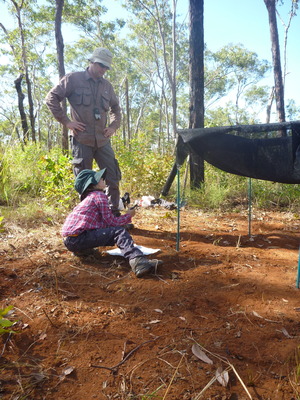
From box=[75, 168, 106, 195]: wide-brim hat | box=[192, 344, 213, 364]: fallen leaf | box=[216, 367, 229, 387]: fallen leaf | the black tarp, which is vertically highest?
the black tarp

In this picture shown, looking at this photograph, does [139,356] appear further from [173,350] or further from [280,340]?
[280,340]

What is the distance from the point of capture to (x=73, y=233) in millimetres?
2590

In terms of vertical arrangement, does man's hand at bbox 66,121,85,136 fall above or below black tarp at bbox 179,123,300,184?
above

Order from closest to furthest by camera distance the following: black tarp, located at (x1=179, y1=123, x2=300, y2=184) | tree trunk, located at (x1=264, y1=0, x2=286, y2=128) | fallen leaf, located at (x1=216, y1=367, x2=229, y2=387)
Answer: fallen leaf, located at (x1=216, y1=367, x2=229, y2=387) < black tarp, located at (x1=179, y1=123, x2=300, y2=184) < tree trunk, located at (x1=264, y1=0, x2=286, y2=128)

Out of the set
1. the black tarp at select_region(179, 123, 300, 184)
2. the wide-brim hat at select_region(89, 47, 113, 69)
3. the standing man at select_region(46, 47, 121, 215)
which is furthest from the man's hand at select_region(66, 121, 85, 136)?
the black tarp at select_region(179, 123, 300, 184)

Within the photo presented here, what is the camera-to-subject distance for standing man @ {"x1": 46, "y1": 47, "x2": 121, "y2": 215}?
10.9 ft

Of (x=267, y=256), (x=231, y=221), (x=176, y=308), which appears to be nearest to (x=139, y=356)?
(x=176, y=308)

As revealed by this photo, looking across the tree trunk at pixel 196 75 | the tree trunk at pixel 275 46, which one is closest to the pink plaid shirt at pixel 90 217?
the tree trunk at pixel 196 75

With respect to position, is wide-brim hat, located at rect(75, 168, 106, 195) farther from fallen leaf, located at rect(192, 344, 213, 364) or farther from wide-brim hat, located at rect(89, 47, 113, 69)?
fallen leaf, located at rect(192, 344, 213, 364)

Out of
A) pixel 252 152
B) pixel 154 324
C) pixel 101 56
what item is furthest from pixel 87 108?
pixel 154 324

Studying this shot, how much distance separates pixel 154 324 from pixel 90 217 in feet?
3.88

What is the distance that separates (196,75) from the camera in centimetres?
573

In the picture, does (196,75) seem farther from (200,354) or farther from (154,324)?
(200,354)

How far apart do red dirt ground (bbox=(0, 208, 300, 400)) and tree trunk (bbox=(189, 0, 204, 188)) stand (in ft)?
9.45
